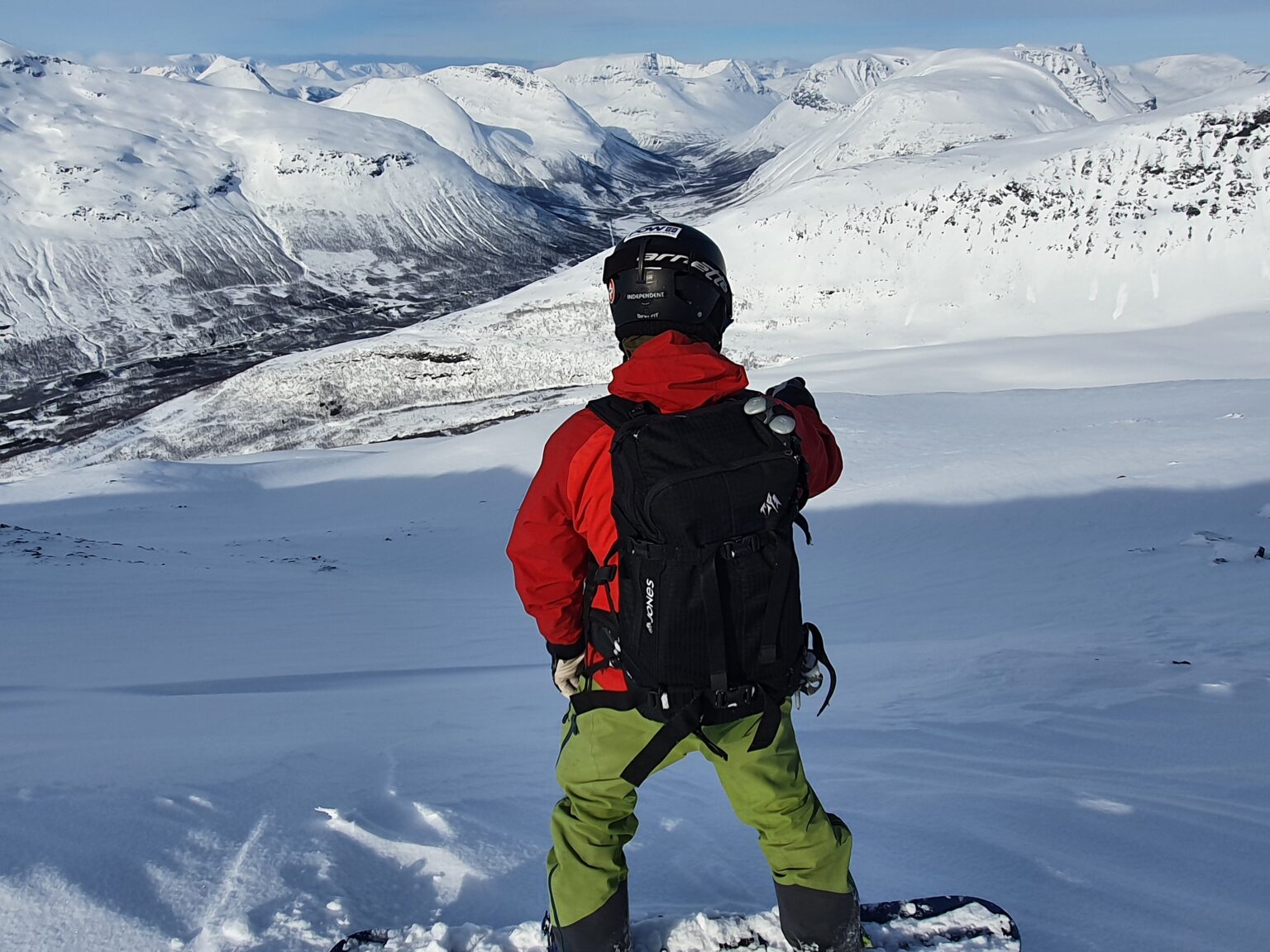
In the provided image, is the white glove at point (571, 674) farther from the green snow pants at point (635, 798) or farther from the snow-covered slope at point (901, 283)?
the snow-covered slope at point (901, 283)

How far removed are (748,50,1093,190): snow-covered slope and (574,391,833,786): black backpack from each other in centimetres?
10312

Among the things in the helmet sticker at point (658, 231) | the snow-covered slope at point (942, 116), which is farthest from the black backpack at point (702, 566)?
the snow-covered slope at point (942, 116)

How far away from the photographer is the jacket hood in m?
2.60

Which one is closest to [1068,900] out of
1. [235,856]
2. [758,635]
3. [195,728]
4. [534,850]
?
[758,635]

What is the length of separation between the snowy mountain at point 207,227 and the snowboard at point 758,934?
85.6 metres

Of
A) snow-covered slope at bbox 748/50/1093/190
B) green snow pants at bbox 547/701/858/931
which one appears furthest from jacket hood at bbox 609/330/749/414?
snow-covered slope at bbox 748/50/1093/190

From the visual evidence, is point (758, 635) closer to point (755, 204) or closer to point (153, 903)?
point (153, 903)

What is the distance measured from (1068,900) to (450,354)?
49914 mm

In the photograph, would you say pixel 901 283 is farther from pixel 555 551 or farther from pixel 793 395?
pixel 555 551

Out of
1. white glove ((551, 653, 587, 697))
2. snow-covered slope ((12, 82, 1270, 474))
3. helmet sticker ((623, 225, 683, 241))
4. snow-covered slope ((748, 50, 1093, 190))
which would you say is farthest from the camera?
snow-covered slope ((748, 50, 1093, 190))

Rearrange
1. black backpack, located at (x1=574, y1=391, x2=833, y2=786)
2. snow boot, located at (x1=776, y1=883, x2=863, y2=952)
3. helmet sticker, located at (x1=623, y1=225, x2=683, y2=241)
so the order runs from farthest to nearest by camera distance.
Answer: helmet sticker, located at (x1=623, y1=225, x2=683, y2=241) < snow boot, located at (x1=776, y1=883, x2=863, y2=952) < black backpack, located at (x1=574, y1=391, x2=833, y2=786)

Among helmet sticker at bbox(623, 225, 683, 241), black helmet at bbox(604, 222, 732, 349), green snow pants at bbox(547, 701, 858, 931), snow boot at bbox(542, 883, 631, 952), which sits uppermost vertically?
helmet sticker at bbox(623, 225, 683, 241)

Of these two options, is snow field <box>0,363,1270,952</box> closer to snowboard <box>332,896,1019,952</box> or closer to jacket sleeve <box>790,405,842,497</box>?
snowboard <box>332,896,1019,952</box>

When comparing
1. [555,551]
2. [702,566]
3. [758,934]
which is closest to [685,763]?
[758,934]
